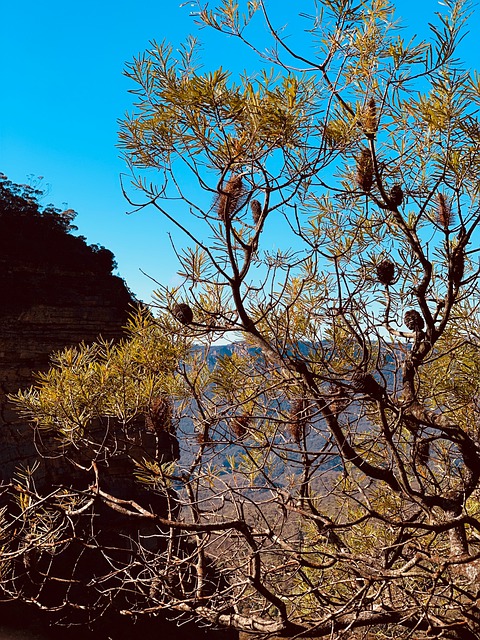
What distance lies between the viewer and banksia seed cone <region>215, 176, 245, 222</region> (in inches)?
33.6

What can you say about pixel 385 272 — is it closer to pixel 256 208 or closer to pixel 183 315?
pixel 256 208

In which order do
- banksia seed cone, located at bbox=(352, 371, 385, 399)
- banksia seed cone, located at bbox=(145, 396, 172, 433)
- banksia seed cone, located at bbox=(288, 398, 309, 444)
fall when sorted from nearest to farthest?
banksia seed cone, located at bbox=(352, 371, 385, 399)
banksia seed cone, located at bbox=(288, 398, 309, 444)
banksia seed cone, located at bbox=(145, 396, 172, 433)

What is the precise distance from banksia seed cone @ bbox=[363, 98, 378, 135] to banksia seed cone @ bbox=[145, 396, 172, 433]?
736 mm

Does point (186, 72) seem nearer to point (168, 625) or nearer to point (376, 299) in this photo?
point (376, 299)

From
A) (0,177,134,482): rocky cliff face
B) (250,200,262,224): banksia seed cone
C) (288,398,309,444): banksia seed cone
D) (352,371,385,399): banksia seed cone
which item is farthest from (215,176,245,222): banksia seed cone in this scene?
(0,177,134,482): rocky cliff face

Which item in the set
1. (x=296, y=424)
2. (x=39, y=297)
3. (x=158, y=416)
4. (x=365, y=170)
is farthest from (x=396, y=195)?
(x=39, y=297)

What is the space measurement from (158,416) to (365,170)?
2.29 feet

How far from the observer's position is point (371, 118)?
886 millimetres

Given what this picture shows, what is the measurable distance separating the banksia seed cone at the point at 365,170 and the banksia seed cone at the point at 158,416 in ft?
2.18

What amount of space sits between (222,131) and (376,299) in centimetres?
48

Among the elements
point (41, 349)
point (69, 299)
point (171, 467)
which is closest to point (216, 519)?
Result: point (171, 467)

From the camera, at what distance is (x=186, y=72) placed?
2.89 ft

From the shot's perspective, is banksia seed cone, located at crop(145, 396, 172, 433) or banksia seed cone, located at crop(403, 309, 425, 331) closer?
banksia seed cone, located at crop(403, 309, 425, 331)

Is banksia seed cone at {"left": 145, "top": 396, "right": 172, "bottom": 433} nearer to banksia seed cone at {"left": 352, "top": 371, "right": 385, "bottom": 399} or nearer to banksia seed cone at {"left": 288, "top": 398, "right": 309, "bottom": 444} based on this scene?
banksia seed cone at {"left": 288, "top": 398, "right": 309, "bottom": 444}
